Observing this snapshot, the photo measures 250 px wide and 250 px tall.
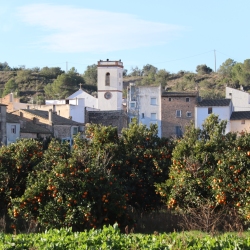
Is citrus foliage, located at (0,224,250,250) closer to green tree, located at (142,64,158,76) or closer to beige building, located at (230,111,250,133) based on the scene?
beige building, located at (230,111,250,133)

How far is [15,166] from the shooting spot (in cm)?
2212

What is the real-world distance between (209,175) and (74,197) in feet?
19.2

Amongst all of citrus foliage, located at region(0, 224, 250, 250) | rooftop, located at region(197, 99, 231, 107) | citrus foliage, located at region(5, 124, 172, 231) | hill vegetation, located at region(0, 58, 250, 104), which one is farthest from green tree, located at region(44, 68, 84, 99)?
citrus foliage, located at region(0, 224, 250, 250)

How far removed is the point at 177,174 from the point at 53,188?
5.53m

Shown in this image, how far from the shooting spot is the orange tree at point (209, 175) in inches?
819

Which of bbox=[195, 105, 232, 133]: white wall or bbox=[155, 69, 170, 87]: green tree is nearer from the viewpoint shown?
bbox=[195, 105, 232, 133]: white wall

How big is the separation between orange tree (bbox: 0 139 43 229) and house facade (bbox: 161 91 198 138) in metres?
49.5

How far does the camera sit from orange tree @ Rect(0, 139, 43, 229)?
21.5 meters

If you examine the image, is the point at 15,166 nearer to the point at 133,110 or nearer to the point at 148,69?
the point at 133,110

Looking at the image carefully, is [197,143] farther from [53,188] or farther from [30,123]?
[30,123]

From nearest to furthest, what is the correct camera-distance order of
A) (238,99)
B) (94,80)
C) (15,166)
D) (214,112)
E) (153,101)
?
(15,166) < (214,112) < (153,101) < (238,99) < (94,80)

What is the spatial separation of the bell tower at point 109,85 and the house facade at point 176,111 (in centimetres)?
999

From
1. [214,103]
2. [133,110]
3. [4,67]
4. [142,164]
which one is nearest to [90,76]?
[4,67]

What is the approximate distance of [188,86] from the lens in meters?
117
